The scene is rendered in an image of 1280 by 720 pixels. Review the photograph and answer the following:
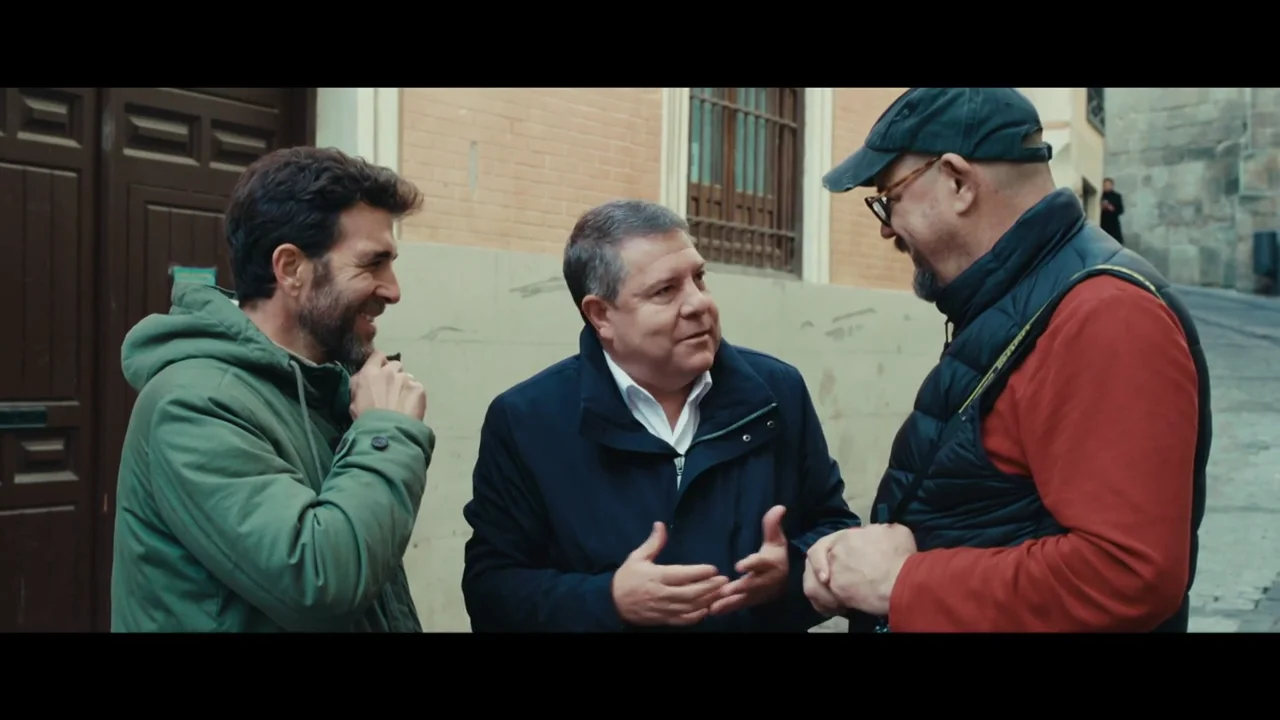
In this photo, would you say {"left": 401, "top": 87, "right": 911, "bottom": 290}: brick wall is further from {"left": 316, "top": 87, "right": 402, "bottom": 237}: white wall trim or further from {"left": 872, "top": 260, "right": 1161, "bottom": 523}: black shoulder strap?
{"left": 872, "top": 260, "right": 1161, "bottom": 523}: black shoulder strap

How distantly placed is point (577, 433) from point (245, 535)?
77 centimetres

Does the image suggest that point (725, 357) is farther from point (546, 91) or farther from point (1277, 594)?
point (1277, 594)

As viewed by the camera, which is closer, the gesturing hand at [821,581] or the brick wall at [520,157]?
the gesturing hand at [821,581]

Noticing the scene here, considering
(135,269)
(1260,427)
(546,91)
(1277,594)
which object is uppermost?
(546,91)

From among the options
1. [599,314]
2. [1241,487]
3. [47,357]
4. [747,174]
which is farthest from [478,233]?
[1241,487]

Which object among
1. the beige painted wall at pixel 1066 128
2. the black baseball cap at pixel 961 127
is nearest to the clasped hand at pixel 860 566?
the black baseball cap at pixel 961 127

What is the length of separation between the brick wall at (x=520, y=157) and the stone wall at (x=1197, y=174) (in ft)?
57.9

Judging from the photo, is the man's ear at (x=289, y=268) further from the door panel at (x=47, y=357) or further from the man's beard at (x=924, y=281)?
the door panel at (x=47, y=357)

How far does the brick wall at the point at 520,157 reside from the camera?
566cm

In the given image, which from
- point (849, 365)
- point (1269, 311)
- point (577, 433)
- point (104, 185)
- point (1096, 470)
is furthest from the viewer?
point (1269, 311)

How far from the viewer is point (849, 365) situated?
29.2 ft

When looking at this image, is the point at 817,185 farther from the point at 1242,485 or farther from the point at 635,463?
the point at 635,463

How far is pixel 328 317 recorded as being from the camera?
235 centimetres
